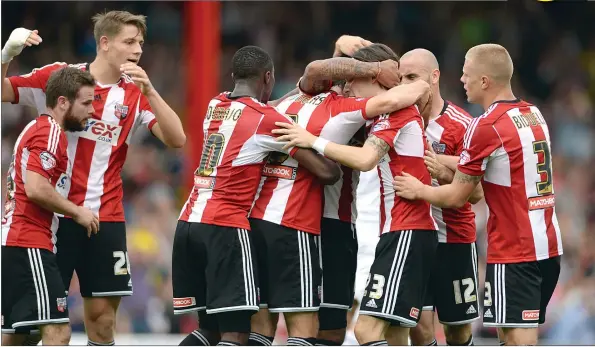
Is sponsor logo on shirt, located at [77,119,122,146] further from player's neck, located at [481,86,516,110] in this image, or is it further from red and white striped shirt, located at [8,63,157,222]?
player's neck, located at [481,86,516,110]

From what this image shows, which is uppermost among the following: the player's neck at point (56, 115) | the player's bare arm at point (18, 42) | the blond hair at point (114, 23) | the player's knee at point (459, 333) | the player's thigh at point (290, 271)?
the blond hair at point (114, 23)

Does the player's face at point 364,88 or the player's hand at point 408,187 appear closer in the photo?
the player's hand at point 408,187

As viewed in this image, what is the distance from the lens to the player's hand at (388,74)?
23.3 ft

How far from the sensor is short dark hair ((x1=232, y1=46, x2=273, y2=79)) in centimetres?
692

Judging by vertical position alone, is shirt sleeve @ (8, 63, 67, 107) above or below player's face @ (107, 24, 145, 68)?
below

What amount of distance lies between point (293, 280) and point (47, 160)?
5.61 ft

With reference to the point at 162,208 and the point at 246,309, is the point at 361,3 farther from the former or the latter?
the point at 246,309

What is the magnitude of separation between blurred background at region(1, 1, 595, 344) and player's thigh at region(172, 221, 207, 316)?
18.9 ft

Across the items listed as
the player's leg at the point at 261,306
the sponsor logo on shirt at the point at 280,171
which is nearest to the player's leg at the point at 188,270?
the player's leg at the point at 261,306

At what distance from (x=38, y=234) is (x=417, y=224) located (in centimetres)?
238

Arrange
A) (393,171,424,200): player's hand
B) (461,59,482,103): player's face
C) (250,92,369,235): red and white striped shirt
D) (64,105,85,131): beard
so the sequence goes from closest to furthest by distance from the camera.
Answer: (393,171,424,200): player's hand → (250,92,369,235): red and white striped shirt → (461,59,482,103): player's face → (64,105,85,131): beard

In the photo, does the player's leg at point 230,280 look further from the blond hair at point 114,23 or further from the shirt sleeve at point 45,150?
the blond hair at point 114,23

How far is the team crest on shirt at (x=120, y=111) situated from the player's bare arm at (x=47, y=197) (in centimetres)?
76

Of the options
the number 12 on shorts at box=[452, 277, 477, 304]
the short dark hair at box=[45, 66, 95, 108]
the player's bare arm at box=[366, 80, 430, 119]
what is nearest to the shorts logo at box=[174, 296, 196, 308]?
the short dark hair at box=[45, 66, 95, 108]
